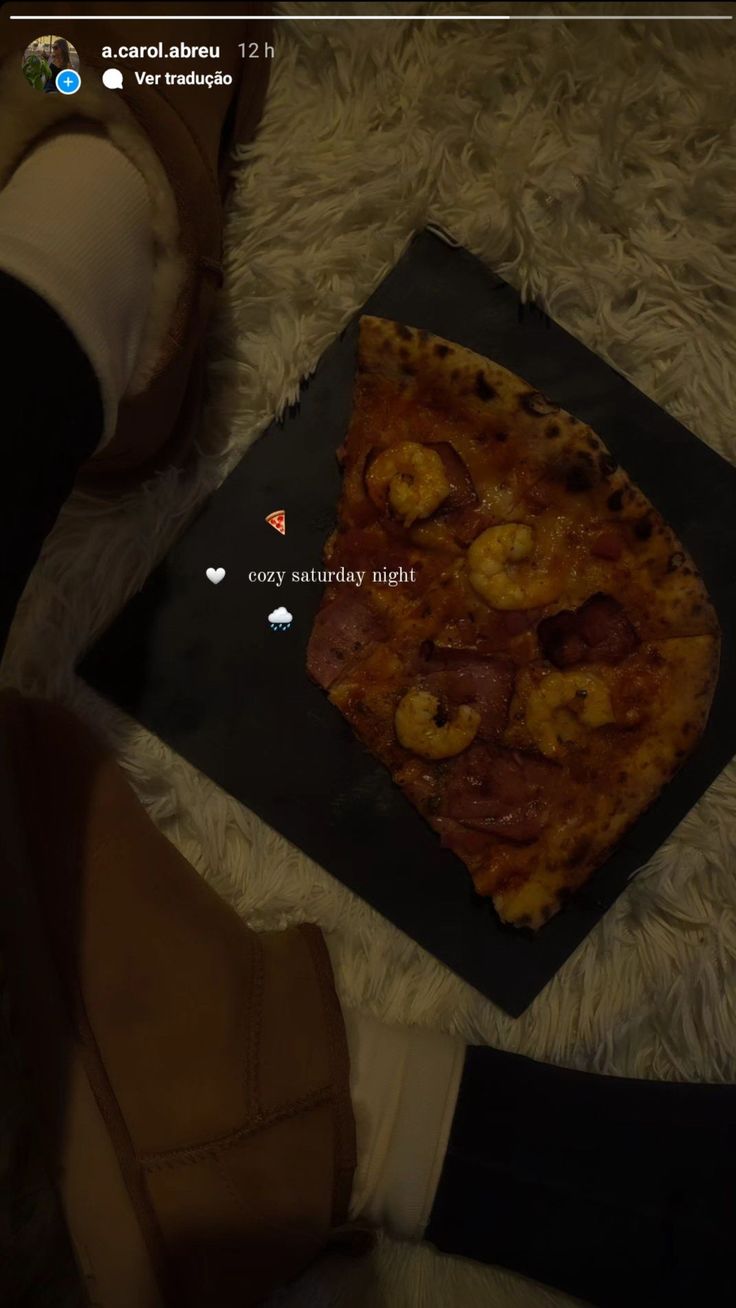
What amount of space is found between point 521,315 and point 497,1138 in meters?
0.68

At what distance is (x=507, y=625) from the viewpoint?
0.79 metres

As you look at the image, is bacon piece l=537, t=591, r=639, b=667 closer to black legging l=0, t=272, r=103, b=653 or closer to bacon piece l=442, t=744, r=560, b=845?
bacon piece l=442, t=744, r=560, b=845

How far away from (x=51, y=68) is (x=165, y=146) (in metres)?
0.09

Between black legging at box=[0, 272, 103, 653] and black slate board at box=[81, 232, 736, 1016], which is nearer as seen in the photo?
black legging at box=[0, 272, 103, 653]

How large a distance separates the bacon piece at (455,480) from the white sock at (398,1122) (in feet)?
1.41

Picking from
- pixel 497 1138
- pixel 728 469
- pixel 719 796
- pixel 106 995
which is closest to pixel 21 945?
pixel 106 995

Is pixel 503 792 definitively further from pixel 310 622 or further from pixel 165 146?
pixel 165 146

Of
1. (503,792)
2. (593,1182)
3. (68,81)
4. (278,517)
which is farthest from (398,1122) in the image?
(68,81)

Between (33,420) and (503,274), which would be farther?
(503,274)

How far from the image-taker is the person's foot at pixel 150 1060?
28.8 inches

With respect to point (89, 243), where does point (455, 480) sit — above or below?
below

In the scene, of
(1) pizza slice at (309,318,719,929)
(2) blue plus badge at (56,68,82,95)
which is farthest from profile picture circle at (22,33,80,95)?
(1) pizza slice at (309,318,719,929)

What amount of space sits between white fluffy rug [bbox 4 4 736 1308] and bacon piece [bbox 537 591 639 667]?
0.15 metres

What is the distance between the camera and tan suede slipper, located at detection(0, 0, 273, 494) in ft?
2.33
